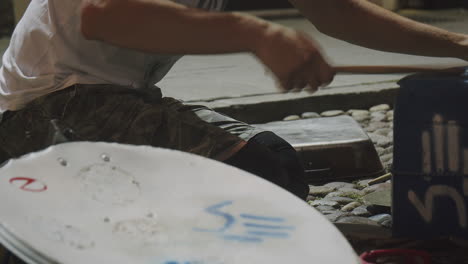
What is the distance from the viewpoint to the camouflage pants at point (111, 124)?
2461 mm

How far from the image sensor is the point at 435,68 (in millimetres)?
2725

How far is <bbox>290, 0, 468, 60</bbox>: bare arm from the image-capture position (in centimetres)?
277

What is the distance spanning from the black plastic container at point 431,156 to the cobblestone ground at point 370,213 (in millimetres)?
49

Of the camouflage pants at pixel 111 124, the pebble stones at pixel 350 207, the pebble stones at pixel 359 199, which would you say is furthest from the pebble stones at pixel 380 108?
the camouflage pants at pixel 111 124

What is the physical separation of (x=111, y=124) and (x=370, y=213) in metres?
1.30

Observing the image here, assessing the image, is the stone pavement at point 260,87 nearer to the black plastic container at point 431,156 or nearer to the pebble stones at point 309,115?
the pebble stones at point 309,115

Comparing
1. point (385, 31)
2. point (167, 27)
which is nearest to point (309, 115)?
point (385, 31)

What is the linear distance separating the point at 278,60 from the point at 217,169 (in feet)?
0.91

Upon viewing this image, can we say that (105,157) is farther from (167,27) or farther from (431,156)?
(431,156)

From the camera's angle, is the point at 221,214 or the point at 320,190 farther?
the point at 320,190

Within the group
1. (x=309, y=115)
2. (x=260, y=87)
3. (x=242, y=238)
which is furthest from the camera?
(x=260, y=87)

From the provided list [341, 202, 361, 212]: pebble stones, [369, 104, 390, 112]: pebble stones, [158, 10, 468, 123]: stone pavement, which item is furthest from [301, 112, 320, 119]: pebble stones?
[341, 202, 361, 212]: pebble stones

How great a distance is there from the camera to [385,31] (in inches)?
110

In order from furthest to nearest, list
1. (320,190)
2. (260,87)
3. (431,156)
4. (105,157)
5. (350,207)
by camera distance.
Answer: (260,87) < (320,190) < (350,207) < (431,156) < (105,157)
